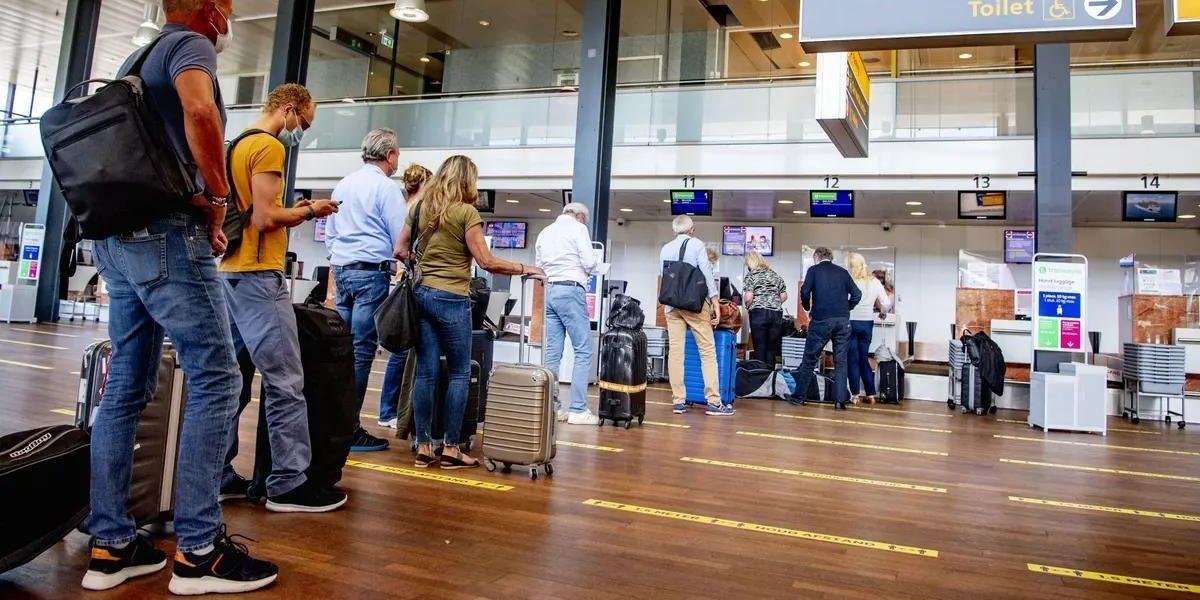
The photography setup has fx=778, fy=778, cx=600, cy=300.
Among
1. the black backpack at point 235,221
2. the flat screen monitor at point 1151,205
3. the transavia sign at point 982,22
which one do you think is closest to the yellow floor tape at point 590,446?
the black backpack at point 235,221

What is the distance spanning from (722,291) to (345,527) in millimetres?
6580

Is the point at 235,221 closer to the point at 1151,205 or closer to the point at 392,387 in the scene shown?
the point at 392,387

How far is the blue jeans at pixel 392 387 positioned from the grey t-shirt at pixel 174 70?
9.33ft

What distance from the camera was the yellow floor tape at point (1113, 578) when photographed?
2441mm

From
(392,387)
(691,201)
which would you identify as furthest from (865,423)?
(691,201)

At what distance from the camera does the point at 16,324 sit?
11.7 m

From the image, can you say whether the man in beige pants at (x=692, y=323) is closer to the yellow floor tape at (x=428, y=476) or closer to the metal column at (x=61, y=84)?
the yellow floor tape at (x=428, y=476)

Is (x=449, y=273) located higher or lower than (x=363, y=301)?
higher

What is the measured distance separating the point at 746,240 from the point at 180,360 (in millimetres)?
14039

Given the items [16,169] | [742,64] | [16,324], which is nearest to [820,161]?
[742,64]

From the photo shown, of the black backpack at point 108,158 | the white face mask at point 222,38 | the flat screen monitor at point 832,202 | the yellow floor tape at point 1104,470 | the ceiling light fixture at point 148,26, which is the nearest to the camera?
the black backpack at point 108,158

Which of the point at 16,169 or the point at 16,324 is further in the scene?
the point at 16,169

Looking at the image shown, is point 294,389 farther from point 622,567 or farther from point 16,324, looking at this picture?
point 16,324

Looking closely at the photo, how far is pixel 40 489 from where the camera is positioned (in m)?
1.96
